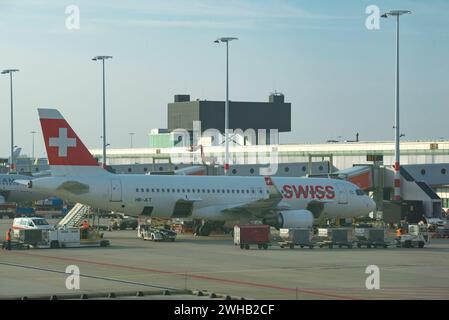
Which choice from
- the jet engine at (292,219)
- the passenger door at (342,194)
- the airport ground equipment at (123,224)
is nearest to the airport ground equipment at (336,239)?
the jet engine at (292,219)

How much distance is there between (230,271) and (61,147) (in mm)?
20756

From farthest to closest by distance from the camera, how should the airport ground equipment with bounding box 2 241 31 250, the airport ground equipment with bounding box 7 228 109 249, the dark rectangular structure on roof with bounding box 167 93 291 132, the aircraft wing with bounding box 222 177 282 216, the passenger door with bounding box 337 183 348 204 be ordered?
the dark rectangular structure on roof with bounding box 167 93 291 132, the passenger door with bounding box 337 183 348 204, the aircraft wing with bounding box 222 177 282 216, the airport ground equipment with bounding box 7 228 109 249, the airport ground equipment with bounding box 2 241 31 250

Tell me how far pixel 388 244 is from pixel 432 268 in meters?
14.3

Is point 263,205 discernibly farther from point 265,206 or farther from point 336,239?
point 336,239

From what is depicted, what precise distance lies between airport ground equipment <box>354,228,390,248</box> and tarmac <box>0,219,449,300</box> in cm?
170

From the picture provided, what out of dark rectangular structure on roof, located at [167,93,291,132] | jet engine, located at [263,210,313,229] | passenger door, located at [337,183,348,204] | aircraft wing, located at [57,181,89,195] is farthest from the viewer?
dark rectangular structure on roof, located at [167,93,291,132]

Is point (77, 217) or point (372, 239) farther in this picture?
point (77, 217)

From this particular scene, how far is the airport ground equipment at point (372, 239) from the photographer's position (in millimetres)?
54066

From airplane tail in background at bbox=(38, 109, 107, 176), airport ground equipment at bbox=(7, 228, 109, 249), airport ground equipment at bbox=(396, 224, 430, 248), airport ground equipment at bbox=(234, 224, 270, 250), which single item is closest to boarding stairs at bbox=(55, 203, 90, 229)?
airplane tail in background at bbox=(38, 109, 107, 176)

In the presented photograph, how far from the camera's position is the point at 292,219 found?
193 feet

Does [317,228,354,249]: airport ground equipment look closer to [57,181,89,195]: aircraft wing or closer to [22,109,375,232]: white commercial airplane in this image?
[22,109,375,232]: white commercial airplane

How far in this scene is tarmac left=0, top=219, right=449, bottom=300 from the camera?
97.8 ft

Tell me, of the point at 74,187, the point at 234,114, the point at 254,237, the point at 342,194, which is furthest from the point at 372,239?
the point at 234,114

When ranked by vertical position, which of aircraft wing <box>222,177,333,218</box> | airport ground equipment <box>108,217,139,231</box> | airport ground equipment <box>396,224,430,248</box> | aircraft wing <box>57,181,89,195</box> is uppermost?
aircraft wing <box>57,181,89,195</box>
